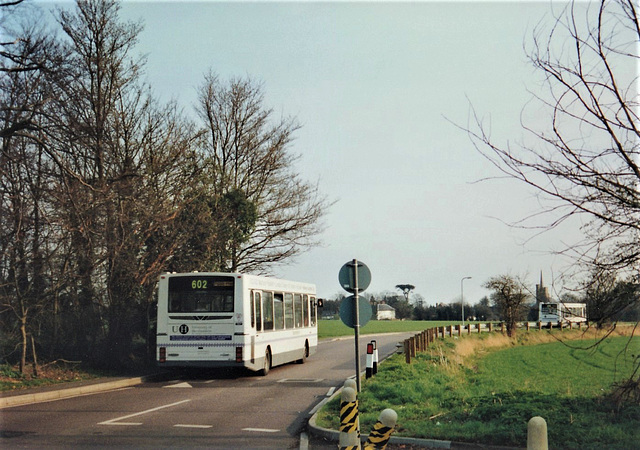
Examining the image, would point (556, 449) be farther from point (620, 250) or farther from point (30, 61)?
A: point (30, 61)

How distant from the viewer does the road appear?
10219 millimetres

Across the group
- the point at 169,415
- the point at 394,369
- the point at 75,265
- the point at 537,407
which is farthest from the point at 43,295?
the point at 537,407

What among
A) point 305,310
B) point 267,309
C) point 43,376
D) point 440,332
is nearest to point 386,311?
point 440,332

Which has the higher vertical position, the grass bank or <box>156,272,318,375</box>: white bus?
<box>156,272,318,375</box>: white bus

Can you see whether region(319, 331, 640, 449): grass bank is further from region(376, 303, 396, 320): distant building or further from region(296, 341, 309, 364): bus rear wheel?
region(376, 303, 396, 320): distant building

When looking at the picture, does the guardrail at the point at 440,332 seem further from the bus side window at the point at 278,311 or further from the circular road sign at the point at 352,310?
the bus side window at the point at 278,311

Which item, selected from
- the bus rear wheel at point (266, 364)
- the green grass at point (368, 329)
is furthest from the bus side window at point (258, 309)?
the green grass at point (368, 329)

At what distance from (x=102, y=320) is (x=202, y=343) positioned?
156 inches

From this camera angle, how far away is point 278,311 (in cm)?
2284

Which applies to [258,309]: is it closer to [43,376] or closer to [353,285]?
[43,376]

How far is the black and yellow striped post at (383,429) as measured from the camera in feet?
18.3

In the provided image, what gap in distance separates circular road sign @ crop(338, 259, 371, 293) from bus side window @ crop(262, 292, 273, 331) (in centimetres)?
647

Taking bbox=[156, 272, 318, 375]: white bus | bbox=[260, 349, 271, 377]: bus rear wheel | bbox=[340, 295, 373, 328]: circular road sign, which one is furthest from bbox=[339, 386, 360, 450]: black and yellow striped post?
bbox=[260, 349, 271, 377]: bus rear wheel

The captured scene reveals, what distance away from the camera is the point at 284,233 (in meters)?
34.8
